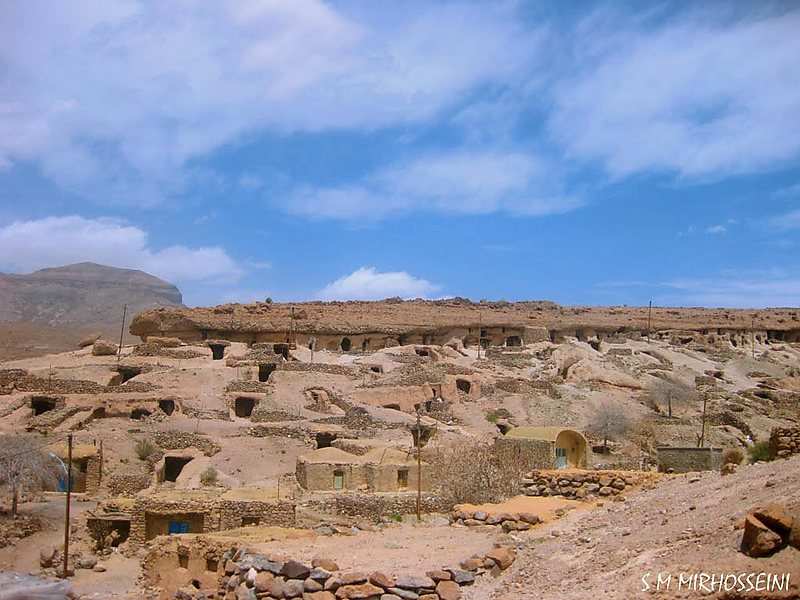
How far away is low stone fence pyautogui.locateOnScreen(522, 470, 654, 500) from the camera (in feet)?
36.6

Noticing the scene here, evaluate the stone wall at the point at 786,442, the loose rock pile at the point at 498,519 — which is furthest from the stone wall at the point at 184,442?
the stone wall at the point at 786,442

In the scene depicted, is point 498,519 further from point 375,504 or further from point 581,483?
point 375,504

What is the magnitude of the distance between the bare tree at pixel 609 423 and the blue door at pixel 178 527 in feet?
45.1

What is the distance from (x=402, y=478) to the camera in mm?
18219

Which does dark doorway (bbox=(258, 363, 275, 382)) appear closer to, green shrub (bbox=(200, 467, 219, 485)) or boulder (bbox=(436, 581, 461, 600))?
green shrub (bbox=(200, 467, 219, 485))

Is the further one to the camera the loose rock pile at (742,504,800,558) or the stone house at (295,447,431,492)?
the stone house at (295,447,431,492)

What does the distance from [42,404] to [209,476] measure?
9524 mm

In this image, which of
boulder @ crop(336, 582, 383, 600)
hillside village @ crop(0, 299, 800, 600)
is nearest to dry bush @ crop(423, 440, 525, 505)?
hillside village @ crop(0, 299, 800, 600)

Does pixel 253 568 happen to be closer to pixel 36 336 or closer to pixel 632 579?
pixel 632 579

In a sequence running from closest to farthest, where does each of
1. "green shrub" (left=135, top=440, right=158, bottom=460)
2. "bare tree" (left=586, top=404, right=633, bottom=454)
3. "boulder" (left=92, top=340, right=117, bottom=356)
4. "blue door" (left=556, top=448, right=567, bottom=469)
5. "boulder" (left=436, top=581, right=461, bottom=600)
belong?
"boulder" (left=436, top=581, right=461, bottom=600)
"blue door" (left=556, top=448, right=567, bottom=469)
"green shrub" (left=135, top=440, right=158, bottom=460)
"bare tree" (left=586, top=404, right=633, bottom=454)
"boulder" (left=92, top=340, right=117, bottom=356)

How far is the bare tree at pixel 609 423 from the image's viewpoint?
88.0 feet

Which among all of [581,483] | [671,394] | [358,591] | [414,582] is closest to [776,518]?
[414,582]

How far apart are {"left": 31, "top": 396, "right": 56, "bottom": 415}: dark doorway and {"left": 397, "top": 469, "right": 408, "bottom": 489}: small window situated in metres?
12.8

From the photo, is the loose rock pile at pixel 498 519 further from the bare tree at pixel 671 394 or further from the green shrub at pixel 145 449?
the bare tree at pixel 671 394
